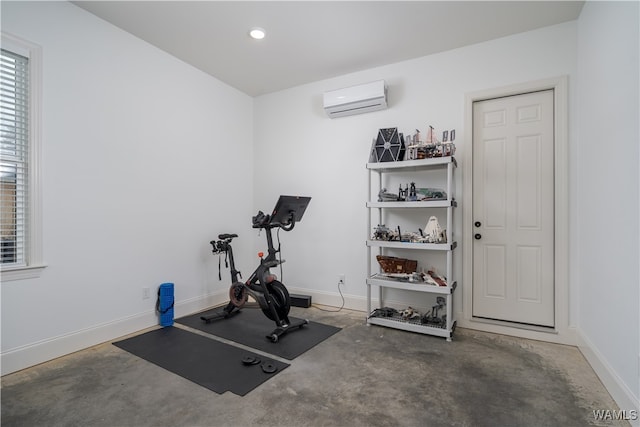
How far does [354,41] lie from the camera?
3.39 metres

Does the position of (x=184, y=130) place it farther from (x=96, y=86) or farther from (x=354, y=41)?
(x=354, y=41)

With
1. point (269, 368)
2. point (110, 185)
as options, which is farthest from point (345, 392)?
point (110, 185)

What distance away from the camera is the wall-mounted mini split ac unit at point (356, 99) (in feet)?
12.4

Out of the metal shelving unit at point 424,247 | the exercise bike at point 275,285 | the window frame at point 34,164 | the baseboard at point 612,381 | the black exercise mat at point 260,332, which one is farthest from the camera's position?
the exercise bike at point 275,285

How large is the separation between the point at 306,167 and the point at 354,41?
1.75 metres

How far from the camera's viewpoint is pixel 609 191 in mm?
2219

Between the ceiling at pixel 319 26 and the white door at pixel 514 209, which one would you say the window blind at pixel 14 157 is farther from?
the white door at pixel 514 209

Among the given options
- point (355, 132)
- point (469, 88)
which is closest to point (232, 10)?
point (355, 132)

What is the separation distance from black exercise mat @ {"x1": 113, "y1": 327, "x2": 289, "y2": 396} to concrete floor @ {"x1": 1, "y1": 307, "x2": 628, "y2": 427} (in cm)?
8

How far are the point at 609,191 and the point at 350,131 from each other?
2.73m

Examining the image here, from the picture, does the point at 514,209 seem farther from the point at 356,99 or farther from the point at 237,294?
the point at 237,294

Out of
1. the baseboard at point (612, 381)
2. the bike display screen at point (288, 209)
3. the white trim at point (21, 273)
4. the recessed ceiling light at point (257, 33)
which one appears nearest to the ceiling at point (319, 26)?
the recessed ceiling light at point (257, 33)

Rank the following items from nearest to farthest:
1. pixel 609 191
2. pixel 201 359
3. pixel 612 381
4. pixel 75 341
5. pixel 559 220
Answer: pixel 612 381
pixel 609 191
pixel 201 359
pixel 75 341
pixel 559 220

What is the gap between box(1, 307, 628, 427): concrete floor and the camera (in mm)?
1897
